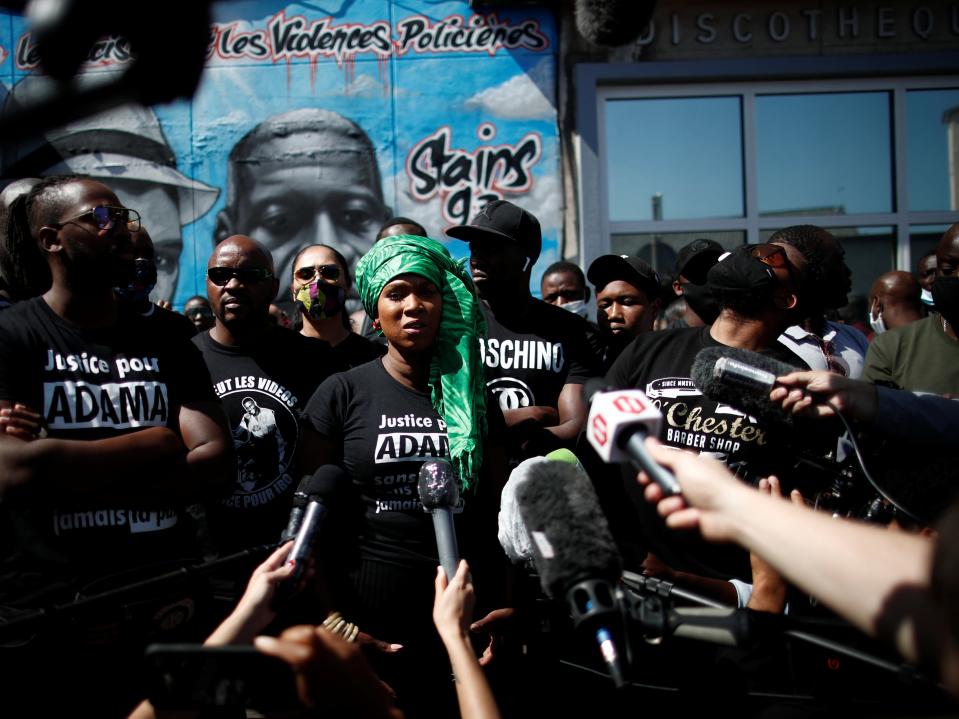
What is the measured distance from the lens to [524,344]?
4.34 m

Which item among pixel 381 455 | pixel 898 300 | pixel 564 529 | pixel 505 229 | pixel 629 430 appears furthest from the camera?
pixel 898 300

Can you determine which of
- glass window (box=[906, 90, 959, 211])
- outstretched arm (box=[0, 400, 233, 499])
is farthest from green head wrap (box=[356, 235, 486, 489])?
glass window (box=[906, 90, 959, 211])

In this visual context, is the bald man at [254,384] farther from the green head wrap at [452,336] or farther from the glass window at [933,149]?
the glass window at [933,149]

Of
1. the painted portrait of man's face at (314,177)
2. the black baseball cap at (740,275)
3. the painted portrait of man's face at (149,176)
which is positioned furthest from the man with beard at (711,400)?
the painted portrait of man's face at (149,176)

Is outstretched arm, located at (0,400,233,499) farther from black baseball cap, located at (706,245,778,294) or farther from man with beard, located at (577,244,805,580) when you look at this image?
black baseball cap, located at (706,245,778,294)

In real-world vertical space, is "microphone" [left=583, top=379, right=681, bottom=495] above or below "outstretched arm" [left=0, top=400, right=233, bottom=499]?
above

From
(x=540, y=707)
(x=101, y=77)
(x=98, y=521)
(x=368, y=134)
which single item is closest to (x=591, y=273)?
(x=540, y=707)

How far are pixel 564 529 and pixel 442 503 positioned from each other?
20.8 inches

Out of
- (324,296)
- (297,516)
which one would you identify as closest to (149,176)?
(324,296)

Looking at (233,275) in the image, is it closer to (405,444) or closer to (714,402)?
(405,444)

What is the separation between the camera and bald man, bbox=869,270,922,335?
7109 mm

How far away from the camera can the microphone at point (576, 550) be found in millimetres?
1867

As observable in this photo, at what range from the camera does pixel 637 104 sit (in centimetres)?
955

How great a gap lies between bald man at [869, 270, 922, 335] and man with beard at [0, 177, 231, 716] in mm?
5840
